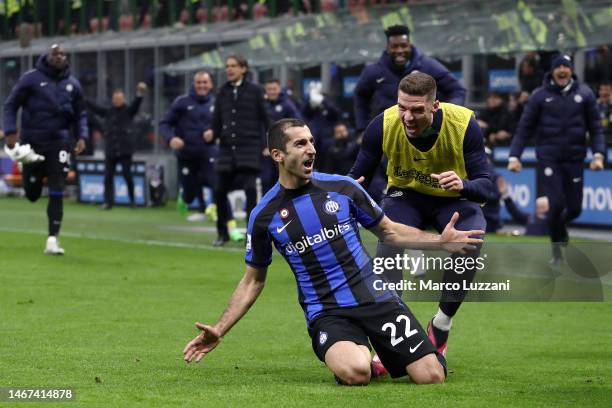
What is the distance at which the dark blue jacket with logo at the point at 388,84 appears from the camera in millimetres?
13844

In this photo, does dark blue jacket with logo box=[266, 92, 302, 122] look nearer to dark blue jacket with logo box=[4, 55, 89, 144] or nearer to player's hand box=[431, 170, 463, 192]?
dark blue jacket with logo box=[4, 55, 89, 144]

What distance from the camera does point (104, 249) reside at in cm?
1819

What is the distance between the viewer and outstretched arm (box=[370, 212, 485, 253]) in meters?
7.89

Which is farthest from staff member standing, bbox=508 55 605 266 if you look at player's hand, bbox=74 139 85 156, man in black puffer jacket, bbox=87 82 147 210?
man in black puffer jacket, bbox=87 82 147 210

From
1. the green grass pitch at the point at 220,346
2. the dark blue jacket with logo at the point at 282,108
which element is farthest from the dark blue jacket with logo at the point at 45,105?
the dark blue jacket with logo at the point at 282,108

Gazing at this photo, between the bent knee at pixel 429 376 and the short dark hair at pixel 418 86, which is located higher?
the short dark hair at pixel 418 86

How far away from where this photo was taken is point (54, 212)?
16.6 meters

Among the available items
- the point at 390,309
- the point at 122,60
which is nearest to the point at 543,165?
the point at 390,309

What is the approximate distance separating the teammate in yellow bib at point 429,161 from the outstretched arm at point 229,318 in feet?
2.28

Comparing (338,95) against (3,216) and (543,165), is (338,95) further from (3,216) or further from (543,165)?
(543,165)

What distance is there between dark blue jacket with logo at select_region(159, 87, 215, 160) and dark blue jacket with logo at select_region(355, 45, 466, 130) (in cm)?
665

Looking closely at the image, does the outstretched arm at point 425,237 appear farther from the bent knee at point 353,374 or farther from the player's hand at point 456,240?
the bent knee at point 353,374

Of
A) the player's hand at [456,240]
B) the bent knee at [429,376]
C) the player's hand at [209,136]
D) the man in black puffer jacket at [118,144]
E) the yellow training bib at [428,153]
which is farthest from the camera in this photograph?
the man in black puffer jacket at [118,144]

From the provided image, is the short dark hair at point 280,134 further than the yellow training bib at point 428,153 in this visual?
No
